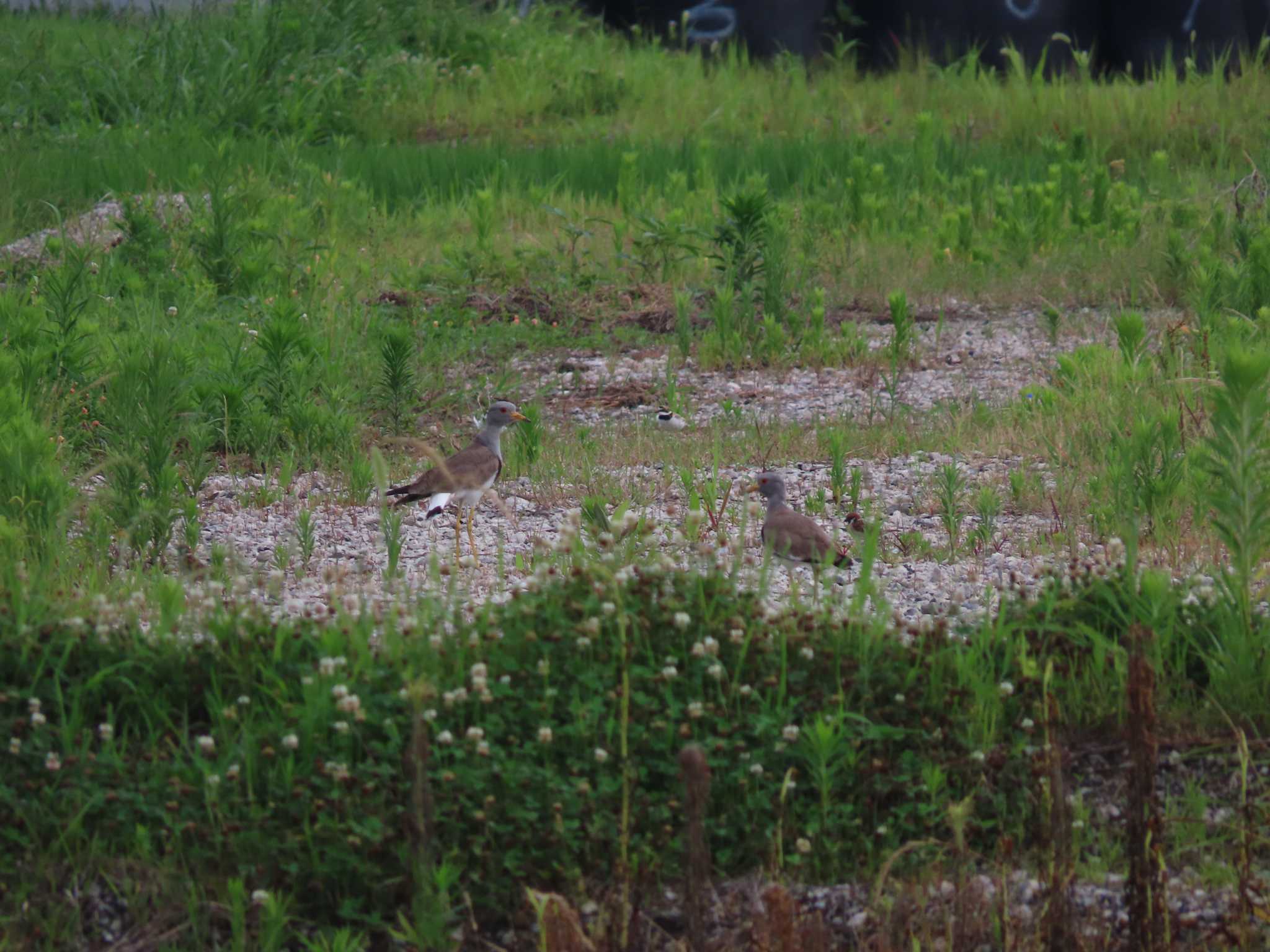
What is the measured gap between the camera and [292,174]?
11.6m

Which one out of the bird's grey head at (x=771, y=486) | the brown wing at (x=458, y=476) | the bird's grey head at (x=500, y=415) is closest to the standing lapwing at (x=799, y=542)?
the bird's grey head at (x=771, y=486)

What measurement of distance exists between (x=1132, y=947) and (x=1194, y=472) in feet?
9.34

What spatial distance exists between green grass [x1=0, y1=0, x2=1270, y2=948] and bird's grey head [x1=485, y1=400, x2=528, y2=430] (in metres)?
0.36

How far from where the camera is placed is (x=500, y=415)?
615 cm

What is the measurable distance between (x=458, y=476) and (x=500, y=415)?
658 mm

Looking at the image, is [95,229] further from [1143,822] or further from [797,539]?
[1143,822]

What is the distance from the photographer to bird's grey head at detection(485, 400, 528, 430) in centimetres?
612

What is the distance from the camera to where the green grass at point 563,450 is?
3.37 metres

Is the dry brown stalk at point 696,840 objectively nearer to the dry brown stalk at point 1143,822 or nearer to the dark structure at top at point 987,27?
the dry brown stalk at point 1143,822

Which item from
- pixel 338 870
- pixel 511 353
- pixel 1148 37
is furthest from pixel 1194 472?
pixel 1148 37

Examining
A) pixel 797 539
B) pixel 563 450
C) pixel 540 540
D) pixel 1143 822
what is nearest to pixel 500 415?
pixel 563 450

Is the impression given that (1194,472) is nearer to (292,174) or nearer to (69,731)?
(69,731)

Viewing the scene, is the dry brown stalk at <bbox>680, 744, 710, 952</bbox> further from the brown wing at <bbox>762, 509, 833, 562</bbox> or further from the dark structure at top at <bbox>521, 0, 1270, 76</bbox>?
the dark structure at top at <bbox>521, 0, 1270, 76</bbox>

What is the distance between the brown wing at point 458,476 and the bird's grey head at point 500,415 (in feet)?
1.00
